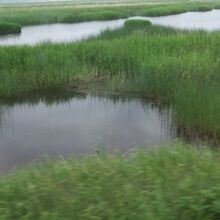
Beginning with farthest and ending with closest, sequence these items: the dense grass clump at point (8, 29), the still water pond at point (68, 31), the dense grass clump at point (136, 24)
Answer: the dense grass clump at point (8, 29)
the still water pond at point (68, 31)
the dense grass clump at point (136, 24)

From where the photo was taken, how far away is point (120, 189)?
12.3 ft

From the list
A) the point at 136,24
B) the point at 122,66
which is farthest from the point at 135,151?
the point at 136,24

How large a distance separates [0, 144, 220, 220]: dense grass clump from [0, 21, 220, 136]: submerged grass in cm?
498

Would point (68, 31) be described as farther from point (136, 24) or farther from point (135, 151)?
point (135, 151)

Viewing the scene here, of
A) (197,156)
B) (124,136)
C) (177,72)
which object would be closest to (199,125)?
(124,136)

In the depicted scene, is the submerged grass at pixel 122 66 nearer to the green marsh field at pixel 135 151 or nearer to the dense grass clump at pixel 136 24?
the green marsh field at pixel 135 151

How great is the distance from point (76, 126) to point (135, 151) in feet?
16.6

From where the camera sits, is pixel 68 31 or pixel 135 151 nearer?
pixel 135 151

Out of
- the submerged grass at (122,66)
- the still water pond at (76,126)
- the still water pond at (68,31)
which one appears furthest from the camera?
the still water pond at (68,31)

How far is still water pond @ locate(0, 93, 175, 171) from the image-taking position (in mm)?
8648

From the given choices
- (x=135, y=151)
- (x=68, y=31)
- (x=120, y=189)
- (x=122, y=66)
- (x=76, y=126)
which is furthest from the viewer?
(x=68, y=31)

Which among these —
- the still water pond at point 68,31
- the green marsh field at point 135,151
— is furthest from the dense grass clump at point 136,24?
the still water pond at point 68,31

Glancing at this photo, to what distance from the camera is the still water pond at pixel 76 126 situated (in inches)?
340

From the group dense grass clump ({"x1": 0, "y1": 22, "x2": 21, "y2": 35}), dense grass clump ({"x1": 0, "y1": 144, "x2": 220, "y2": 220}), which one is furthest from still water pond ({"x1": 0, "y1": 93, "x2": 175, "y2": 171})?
dense grass clump ({"x1": 0, "y1": 22, "x2": 21, "y2": 35})
